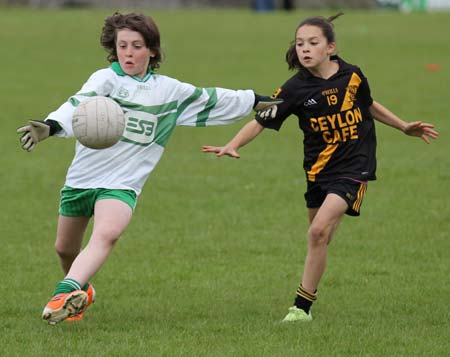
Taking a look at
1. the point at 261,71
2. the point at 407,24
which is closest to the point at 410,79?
the point at 261,71

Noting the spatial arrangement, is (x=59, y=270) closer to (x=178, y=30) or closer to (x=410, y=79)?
(x=410, y=79)

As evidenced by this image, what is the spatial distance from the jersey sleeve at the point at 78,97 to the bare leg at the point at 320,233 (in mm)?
1586

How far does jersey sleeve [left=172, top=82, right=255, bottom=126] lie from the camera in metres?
7.15

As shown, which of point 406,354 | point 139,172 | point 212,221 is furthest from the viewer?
point 212,221

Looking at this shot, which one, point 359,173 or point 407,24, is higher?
point 359,173

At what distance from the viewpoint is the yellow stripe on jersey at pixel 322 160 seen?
23.7 feet

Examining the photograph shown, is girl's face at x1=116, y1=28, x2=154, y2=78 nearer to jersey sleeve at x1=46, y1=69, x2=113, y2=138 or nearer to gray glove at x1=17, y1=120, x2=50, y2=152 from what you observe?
jersey sleeve at x1=46, y1=69, x2=113, y2=138

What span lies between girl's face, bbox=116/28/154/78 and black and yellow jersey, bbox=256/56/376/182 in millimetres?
1023

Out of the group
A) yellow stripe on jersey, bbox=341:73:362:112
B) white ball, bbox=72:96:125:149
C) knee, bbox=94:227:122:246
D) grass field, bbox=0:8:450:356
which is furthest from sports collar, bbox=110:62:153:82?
grass field, bbox=0:8:450:356

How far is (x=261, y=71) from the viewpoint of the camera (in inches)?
1020

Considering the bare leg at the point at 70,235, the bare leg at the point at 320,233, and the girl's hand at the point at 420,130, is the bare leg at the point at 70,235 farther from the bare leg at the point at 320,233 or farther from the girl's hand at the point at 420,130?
the girl's hand at the point at 420,130

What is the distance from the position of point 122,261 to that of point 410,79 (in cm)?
1664

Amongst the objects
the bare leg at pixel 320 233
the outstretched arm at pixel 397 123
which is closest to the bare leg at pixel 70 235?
the bare leg at pixel 320 233

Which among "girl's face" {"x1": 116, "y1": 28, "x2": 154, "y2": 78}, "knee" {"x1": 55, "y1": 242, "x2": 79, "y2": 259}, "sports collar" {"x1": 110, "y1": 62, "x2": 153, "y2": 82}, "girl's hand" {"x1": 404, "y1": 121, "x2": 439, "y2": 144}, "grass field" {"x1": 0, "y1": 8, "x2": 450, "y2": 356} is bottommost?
"grass field" {"x1": 0, "y1": 8, "x2": 450, "y2": 356}
